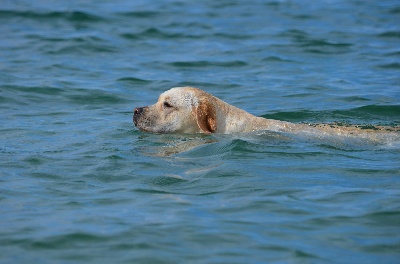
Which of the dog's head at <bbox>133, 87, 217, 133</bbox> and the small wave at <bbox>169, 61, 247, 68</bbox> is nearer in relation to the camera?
the dog's head at <bbox>133, 87, 217, 133</bbox>

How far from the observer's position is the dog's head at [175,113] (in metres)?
11.3

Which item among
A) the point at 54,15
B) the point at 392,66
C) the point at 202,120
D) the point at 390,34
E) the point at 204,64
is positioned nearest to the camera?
the point at 202,120

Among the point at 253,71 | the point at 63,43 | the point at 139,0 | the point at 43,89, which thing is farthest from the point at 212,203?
the point at 139,0

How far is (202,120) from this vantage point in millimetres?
11188

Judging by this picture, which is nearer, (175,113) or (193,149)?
(193,149)

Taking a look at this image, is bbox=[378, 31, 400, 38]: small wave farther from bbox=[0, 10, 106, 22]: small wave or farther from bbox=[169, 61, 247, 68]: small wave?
bbox=[0, 10, 106, 22]: small wave

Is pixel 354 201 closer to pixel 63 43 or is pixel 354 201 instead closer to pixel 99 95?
pixel 99 95

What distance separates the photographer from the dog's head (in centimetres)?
1133

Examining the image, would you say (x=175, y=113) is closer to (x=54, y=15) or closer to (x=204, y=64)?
(x=204, y=64)

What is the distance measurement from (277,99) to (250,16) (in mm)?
9095

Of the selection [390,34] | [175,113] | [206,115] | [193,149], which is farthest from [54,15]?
[193,149]

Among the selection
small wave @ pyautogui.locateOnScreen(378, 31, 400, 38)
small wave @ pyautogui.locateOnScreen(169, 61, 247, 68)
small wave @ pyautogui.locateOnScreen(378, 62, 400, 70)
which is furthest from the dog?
small wave @ pyautogui.locateOnScreen(378, 31, 400, 38)

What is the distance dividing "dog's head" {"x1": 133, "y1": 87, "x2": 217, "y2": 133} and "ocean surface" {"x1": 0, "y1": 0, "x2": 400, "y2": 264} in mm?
195

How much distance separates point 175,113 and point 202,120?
460 mm
